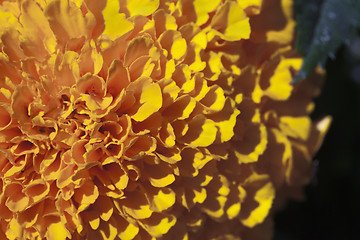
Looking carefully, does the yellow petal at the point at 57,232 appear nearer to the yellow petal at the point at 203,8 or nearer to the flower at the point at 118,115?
the flower at the point at 118,115

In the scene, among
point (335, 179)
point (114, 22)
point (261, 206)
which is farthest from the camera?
point (335, 179)

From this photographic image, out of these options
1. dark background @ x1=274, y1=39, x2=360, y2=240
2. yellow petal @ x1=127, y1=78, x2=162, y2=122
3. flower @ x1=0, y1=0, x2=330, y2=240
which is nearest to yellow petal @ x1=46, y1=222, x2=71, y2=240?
flower @ x1=0, y1=0, x2=330, y2=240

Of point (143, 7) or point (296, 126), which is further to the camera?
point (296, 126)

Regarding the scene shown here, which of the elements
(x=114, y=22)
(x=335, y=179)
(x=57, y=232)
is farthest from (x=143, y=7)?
(x=335, y=179)

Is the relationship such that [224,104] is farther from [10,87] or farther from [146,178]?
[10,87]

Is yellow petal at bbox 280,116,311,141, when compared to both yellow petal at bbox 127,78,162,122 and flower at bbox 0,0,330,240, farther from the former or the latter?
yellow petal at bbox 127,78,162,122

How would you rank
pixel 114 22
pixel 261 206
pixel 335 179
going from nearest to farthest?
1. pixel 114 22
2. pixel 261 206
3. pixel 335 179

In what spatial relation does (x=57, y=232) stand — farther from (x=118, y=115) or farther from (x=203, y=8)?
(x=203, y=8)
